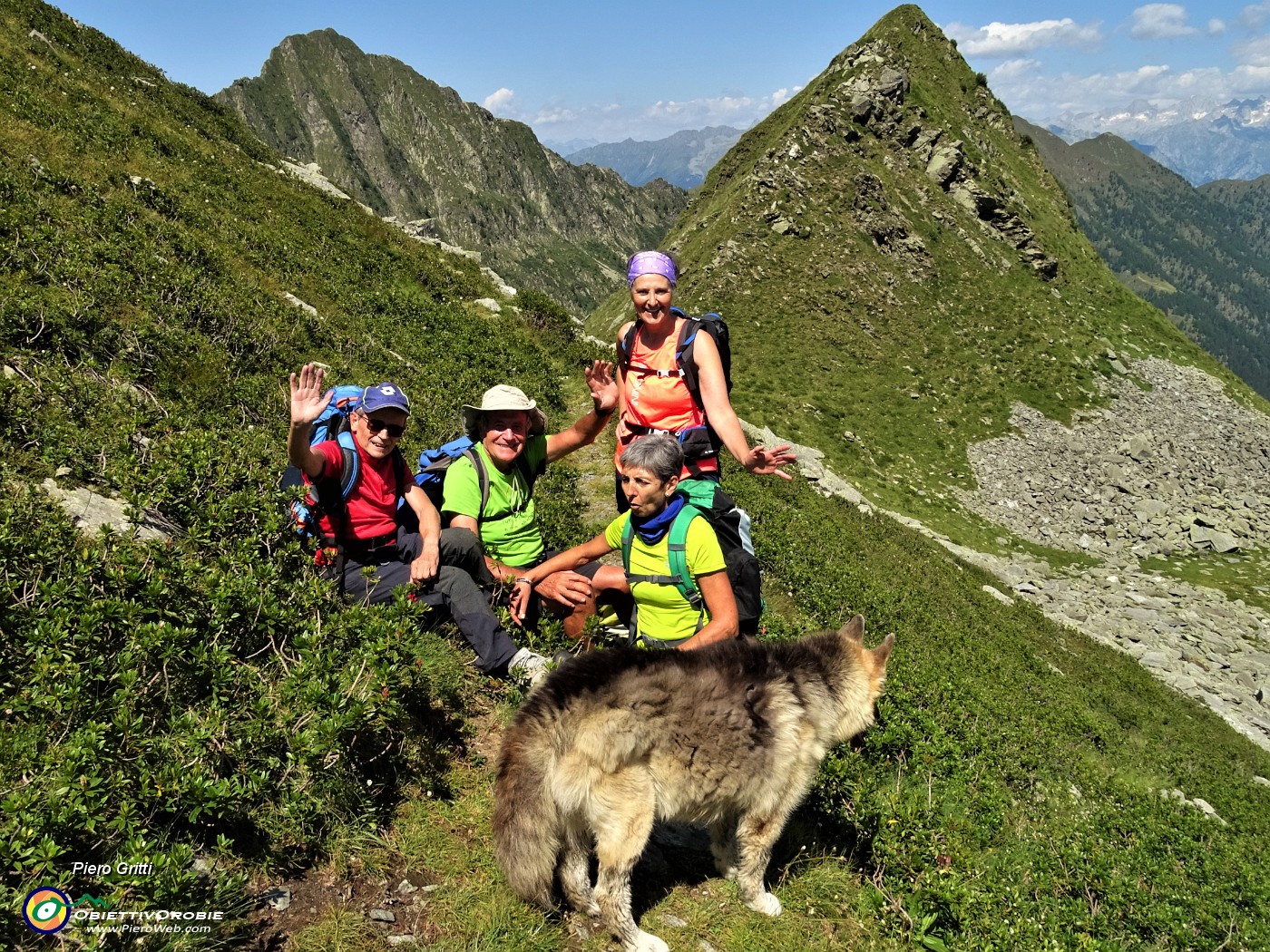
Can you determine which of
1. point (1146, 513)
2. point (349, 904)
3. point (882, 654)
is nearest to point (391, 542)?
point (349, 904)

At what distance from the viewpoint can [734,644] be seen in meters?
4.52

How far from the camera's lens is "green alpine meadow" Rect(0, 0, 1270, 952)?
3516 mm

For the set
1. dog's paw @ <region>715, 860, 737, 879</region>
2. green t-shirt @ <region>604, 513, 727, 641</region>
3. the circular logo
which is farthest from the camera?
green t-shirt @ <region>604, 513, 727, 641</region>

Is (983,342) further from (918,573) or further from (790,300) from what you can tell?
(918,573)

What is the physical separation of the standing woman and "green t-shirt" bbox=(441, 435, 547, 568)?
46.4 inches

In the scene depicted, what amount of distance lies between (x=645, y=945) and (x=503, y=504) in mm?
3958

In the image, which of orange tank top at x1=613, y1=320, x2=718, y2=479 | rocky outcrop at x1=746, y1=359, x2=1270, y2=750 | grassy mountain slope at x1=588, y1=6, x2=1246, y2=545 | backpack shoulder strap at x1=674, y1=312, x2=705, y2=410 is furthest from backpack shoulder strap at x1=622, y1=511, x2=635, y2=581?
grassy mountain slope at x1=588, y1=6, x2=1246, y2=545

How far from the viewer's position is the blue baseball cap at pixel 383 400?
576 cm

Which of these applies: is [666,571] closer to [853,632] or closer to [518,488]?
[853,632]

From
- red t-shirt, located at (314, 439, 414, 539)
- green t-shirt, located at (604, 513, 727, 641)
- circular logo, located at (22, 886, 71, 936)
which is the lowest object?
circular logo, located at (22, 886, 71, 936)

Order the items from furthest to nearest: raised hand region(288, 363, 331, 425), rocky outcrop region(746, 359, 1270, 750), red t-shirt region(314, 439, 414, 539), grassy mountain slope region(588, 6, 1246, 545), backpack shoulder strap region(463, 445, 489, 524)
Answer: grassy mountain slope region(588, 6, 1246, 545)
rocky outcrop region(746, 359, 1270, 750)
backpack shoulder strap region(463, 445, 489, 524)
red t-shirt region(314, 439, 414, 539)
raised hand region(288, 363, 331, 425)

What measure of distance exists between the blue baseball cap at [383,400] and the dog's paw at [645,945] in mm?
4202

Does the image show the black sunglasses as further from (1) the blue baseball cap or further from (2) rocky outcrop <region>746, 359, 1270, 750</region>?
(2) rocky outcrop <region>746, 359, 1270, 750</region>

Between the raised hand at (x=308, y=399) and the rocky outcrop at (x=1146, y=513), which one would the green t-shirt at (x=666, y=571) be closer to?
the raised hand at (x=308, y=399)
